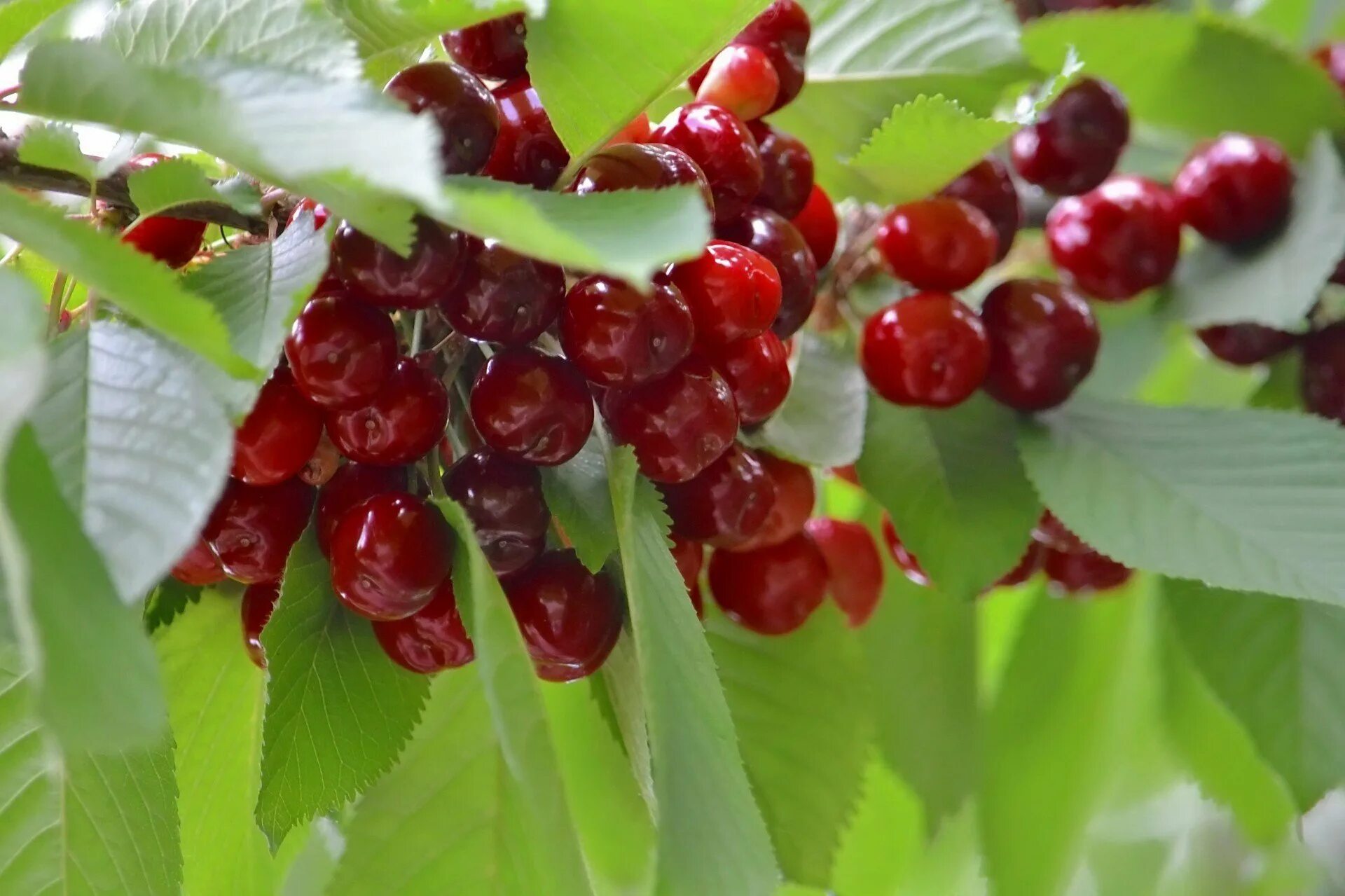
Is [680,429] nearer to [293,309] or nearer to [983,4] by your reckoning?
[293,309]

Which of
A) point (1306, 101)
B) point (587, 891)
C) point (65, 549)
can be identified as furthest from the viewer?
point (1306, 101)

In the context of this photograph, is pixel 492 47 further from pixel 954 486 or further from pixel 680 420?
pixel 954 486

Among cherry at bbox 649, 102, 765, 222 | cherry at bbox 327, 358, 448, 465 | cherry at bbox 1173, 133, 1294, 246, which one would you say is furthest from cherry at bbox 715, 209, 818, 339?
cherry at bbox 1173, 133, 1294, 246

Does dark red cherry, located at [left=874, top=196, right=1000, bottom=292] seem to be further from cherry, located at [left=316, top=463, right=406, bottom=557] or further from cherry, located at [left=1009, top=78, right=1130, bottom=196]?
cherry, located at [left=316, top=463, right=406, bottom=557]

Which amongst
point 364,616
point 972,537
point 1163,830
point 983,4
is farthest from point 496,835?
point 1163,830

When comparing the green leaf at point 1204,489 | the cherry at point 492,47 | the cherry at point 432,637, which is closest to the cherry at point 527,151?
the cherry at point 492,47

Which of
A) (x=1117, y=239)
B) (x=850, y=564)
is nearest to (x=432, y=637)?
(x=850, y=564)
